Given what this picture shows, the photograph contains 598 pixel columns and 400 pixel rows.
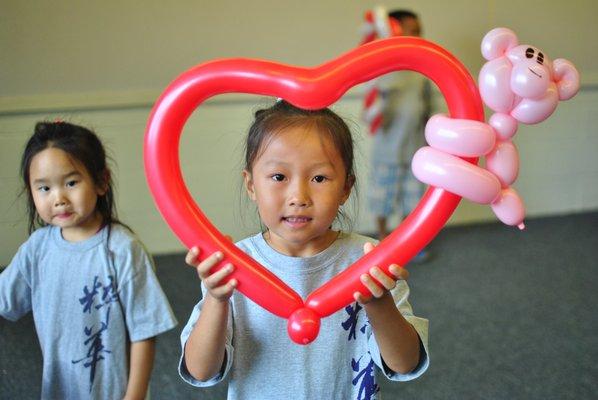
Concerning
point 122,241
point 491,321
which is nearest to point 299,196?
point 122,241

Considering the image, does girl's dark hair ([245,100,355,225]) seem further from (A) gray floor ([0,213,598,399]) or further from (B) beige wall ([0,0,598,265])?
(B) beige wall ([0,0,598,265])

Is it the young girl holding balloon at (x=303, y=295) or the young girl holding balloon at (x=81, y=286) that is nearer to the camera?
the young girl holding balloon at (x=303, y=295)

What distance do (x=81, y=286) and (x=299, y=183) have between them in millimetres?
516

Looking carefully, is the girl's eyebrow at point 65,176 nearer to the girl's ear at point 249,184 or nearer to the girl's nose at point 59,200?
the girl's nose at point 59,200

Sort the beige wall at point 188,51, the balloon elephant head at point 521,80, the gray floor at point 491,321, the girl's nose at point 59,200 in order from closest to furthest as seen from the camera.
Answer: the balloon elephant head at point 521,80 < the girl's nose at point 59,200 < the gray floor at point 491,321 < the beige wall at point 188,51

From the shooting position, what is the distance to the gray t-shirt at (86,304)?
1030mm

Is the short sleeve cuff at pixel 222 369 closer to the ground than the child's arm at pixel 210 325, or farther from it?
closer to the ground

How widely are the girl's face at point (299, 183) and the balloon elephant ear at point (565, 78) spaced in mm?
278

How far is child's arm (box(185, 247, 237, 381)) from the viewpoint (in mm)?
698

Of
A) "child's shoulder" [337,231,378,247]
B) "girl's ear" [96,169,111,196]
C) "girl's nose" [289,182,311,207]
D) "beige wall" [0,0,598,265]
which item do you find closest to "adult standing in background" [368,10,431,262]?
"beige wall" [0,0,598,265]

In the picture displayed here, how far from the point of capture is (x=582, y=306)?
229 cm

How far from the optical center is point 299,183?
2.38 ft

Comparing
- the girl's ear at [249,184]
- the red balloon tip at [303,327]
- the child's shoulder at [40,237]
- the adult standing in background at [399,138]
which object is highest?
the girl's ear at [249,184]

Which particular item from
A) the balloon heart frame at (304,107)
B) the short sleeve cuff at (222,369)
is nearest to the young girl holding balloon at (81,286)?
the short sleeve cuff at (222,369)
